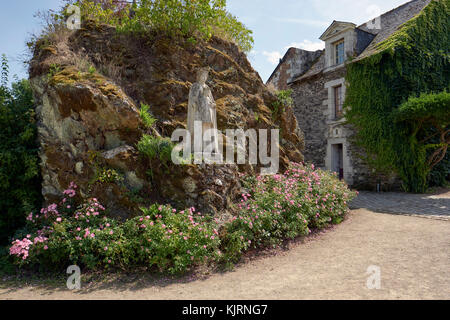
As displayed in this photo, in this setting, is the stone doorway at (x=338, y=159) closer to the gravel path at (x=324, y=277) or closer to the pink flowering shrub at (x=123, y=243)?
the gravel path at (x=324, y=277)

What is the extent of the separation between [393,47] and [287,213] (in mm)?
9079

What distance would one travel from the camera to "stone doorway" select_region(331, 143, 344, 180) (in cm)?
1299

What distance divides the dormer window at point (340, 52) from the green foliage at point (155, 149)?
1060 centimetres

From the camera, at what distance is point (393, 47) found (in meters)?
10.6

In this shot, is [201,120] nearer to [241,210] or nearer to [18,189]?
[241,210]

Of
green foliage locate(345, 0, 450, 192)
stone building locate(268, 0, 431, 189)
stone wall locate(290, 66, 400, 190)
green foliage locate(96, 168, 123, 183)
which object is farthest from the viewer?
stone building locate(268, 0, 431, 189)

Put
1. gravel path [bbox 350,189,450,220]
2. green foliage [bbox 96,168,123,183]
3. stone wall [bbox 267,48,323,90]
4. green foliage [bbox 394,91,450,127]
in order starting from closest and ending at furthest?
green foliage [bbox 96,168,123,183] < gravel path [bbox 350,189,450,220] < green foliage [bbox 394,91,450,127] < stone wall [bbox 267,48,323,90]

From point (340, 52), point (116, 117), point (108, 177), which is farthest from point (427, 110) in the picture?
point (108, 177)

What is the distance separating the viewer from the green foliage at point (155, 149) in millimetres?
5293

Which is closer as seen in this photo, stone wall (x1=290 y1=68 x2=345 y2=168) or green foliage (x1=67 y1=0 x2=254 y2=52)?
green foliage (x1=67 y1=0 x2=254 y2=52)

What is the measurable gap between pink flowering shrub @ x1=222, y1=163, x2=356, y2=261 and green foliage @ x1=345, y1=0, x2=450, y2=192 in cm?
448

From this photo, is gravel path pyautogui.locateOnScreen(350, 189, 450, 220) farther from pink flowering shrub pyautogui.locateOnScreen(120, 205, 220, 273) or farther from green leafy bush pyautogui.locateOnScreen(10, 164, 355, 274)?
pink flowering shrub pyautogui.locateOnScreen(120, 205, 220, 273)

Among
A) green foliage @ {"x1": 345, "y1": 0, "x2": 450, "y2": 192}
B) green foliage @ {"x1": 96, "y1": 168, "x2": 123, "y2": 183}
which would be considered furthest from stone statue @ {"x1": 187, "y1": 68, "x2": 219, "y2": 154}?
green foliage @ {"x1": 345, "y1": 0, "x2": 450, "y2": 192}

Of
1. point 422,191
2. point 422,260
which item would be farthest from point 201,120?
point 422,191
